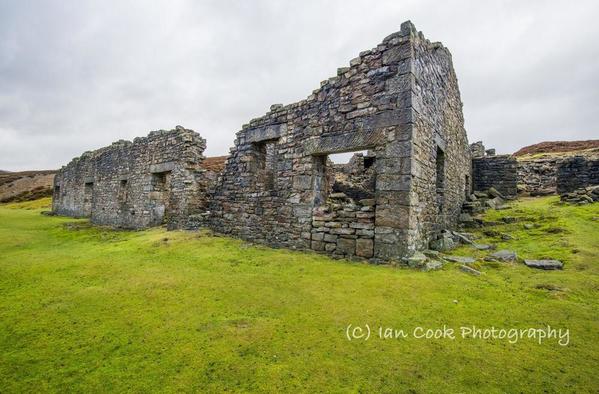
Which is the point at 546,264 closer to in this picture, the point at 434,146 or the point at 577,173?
the point at 434,146

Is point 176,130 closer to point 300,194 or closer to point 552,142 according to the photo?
point 300,194

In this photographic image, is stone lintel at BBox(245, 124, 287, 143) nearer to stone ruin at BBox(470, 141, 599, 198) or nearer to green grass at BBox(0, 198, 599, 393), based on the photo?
green grass at BBox(0, 198, 599, 393)

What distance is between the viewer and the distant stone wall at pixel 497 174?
573 inches

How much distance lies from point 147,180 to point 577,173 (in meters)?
19.3

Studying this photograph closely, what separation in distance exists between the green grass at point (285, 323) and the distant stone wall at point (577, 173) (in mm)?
7592

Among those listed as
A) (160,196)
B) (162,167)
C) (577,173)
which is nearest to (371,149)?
(162,167)

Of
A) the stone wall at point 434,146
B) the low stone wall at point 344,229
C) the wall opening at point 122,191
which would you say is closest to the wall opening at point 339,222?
the low stone wall at point 344,229

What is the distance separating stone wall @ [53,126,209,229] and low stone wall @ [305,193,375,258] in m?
6.31

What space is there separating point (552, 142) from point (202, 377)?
35.9m

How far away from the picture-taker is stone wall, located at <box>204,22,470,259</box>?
6.67 meters

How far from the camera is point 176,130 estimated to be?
1280 centimetres

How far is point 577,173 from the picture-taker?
12.9 metres

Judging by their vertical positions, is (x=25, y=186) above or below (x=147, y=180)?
above

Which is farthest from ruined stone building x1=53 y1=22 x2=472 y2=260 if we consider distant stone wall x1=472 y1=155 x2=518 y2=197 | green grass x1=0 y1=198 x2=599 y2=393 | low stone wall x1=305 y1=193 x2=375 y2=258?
distant stone wall x1=472 y1=155 x2=518 y2=197
